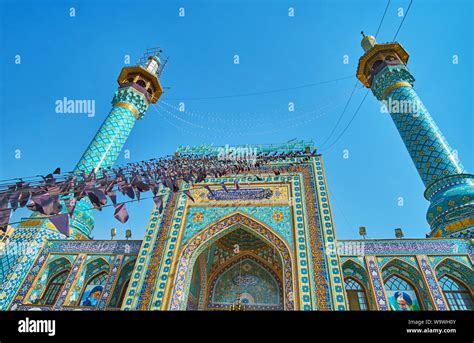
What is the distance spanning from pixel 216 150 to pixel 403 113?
7292mm

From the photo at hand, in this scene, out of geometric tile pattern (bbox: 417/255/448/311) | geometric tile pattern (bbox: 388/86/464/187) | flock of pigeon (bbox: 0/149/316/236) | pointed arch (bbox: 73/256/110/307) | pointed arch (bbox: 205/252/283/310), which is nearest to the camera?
flock of pigeon (bbox: 0/149/316/236)

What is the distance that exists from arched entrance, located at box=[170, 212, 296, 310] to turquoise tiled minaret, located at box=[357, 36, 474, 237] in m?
4.92

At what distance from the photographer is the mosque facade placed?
7.71 meters

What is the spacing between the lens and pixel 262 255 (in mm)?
9984

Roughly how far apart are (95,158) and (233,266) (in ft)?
21.5

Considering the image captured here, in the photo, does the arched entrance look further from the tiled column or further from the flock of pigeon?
the flock of pigeon

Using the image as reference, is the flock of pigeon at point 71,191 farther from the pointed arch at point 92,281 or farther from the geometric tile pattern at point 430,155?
the geometric tile pattern at point 430,155

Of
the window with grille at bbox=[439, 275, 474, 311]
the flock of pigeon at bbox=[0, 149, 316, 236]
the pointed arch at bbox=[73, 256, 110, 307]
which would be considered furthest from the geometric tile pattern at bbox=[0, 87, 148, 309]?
the window with grille at bbox=[439, 275, 474, 311]

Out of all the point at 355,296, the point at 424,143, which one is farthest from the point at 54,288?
the point at 424,143

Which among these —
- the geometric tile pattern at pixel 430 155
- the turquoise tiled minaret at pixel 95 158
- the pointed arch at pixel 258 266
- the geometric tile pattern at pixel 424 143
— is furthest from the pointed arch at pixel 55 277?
the geometric tile pattern at pixel 424 143

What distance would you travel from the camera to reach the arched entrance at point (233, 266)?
8727 millimetres

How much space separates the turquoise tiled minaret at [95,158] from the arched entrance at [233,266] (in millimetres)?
4060
